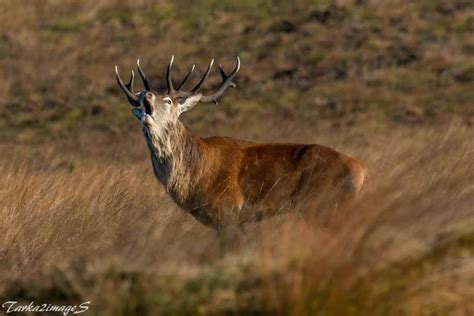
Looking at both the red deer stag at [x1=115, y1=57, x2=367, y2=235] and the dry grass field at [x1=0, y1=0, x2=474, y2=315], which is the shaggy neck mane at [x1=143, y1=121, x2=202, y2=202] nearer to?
the red deer stag at [x1=115, y1=57, x2=367, y2=235]

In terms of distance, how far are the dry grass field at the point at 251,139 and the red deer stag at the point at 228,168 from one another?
0.32 meters

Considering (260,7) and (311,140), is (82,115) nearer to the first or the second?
(260,7)

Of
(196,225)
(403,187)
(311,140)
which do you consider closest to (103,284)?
(403,187)

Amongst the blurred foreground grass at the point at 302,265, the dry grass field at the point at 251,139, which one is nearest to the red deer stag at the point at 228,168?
the dry grass field at the point at 251,139

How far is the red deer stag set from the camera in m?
9.37

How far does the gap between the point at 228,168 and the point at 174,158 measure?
0.44 meters

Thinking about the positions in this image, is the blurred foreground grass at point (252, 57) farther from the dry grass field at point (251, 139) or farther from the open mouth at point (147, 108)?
the open mouth at point (147, 108)

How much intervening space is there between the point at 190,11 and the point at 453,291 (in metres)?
31.3

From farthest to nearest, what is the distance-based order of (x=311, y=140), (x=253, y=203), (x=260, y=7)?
(x=260, y=7)
(x=311, y=140)
(x=253, y=203)

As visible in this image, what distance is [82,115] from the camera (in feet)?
92.1

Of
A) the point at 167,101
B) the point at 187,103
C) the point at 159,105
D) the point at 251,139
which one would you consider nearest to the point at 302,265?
the point at 159,105

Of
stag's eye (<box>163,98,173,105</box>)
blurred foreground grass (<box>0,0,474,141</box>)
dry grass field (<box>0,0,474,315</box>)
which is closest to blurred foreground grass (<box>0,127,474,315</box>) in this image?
dry grass field (<box>0,0,474,315</box>)

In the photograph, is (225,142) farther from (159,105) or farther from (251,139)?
(251,139)

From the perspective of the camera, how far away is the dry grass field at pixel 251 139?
589 cm
